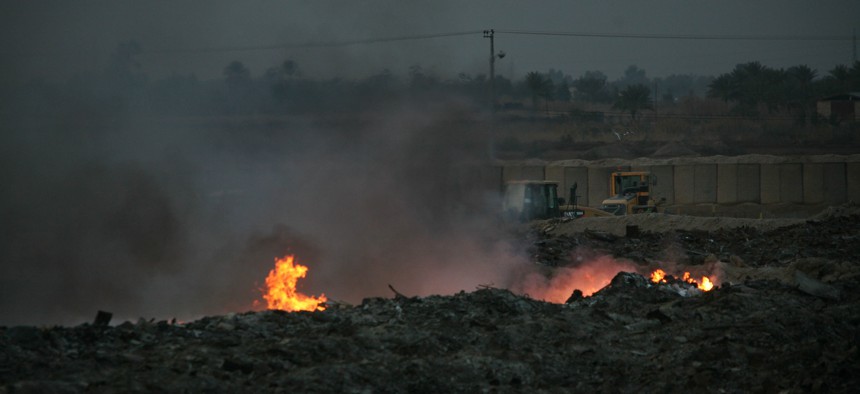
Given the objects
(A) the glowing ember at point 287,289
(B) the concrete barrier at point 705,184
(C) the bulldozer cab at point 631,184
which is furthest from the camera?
(B) the concrete barrier at point 705,184

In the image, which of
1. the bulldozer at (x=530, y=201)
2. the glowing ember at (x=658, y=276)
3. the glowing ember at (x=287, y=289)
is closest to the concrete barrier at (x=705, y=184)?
the bulldozer at (x=530, y=201)

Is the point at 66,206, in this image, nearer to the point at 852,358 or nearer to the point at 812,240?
the point at 852,358

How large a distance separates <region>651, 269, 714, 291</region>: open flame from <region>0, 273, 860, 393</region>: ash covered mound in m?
2.64

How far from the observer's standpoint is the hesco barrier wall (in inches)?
1400

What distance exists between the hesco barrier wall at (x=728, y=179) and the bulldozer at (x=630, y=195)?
0.59m

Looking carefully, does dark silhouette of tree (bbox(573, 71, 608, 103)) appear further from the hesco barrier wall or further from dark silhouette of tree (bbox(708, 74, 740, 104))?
the hesco barrier wall

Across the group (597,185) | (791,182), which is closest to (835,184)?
(791,182)

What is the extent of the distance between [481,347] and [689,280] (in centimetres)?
751

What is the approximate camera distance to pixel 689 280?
18203 millimetres

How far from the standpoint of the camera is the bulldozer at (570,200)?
1234 inches

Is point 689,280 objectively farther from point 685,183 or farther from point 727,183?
point 685,183

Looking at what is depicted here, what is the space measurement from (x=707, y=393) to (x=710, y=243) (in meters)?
15.9

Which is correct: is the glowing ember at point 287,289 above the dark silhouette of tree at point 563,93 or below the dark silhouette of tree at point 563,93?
below

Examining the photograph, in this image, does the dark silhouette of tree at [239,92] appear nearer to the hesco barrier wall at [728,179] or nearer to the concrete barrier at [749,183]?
the hesco barrier wall at [728,179]
